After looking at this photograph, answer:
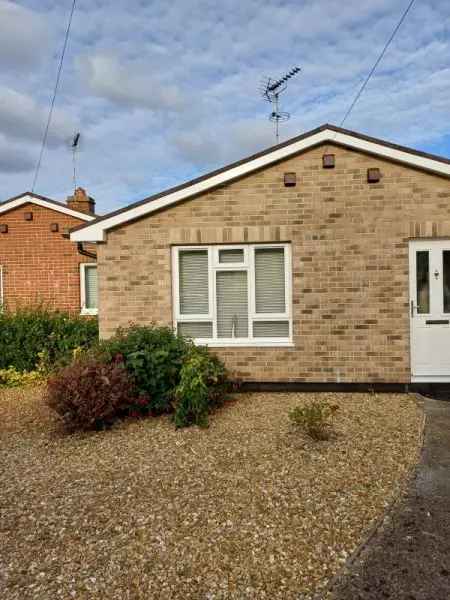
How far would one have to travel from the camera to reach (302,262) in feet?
24.2

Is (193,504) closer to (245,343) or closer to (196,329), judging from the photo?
(245,343)

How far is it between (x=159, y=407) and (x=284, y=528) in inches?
128

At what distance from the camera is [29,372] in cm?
944

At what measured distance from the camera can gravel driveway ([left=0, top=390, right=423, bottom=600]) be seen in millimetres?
2773

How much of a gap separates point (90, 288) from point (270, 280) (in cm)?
590

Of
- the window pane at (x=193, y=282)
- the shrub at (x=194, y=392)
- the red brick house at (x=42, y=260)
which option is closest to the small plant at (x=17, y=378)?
the red brick house at (x=42, y=260)

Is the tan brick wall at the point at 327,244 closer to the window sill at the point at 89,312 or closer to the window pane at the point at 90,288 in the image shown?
the window sill at the point at 89,312

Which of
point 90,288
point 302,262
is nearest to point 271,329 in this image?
point 302,262

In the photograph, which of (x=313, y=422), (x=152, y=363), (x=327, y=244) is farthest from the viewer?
(x=327, y=244)

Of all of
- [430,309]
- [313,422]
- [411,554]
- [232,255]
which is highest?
[232,255]

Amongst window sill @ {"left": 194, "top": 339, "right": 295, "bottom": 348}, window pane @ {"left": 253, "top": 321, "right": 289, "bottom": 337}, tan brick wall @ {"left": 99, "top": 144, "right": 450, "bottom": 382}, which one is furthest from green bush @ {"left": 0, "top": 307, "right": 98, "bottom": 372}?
window pane @ {"left": 253, "top": 321, "right": 289, "bottom": 337}

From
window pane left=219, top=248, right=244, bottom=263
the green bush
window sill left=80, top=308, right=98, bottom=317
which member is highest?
window pane left=219, top=248, right=244, bottom=263

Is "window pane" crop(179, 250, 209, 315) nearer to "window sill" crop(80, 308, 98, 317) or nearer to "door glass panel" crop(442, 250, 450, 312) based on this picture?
"door glass panel" crop(442, 250, 450, 312)

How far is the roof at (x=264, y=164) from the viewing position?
277 inches
